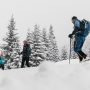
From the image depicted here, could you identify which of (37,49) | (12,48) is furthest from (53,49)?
(12,48)

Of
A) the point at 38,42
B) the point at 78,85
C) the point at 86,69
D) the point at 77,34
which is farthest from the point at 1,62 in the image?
the point at 38,42

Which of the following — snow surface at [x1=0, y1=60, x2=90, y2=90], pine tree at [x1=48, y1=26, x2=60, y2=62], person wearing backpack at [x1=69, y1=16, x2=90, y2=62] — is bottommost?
pine tree at [x1=48, y1=26, x2=60, y2=62]

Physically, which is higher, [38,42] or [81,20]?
[81,20]

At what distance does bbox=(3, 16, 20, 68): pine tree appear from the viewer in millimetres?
40094

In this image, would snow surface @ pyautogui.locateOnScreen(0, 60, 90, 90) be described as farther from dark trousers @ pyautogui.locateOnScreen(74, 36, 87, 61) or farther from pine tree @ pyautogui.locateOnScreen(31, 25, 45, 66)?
pine tree @ pyautogui.locateOnScreen(31, 25, 45, 66)

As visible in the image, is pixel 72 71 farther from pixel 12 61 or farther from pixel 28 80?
pixel 12 61

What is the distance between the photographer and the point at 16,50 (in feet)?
135

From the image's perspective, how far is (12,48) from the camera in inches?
1620

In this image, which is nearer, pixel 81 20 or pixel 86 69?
pixel 86 69

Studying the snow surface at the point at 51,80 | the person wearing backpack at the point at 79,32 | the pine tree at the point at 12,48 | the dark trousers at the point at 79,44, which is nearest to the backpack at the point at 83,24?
the person wearing backpack at the point at 79,32

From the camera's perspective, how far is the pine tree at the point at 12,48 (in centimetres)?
4009

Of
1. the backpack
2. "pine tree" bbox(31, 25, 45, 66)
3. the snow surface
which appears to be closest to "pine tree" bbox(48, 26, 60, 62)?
"pine tree" bbox(31, 25, 45, 66)

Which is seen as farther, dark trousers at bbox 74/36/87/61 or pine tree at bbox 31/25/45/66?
pine tree at bbox 31/25/45/66

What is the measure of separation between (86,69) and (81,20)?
560 cm
